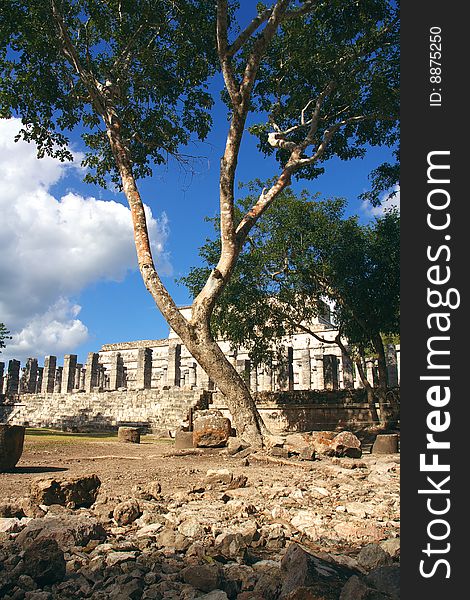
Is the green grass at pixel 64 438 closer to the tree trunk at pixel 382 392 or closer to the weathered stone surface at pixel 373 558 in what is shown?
the tree trunk at pixel 382 392

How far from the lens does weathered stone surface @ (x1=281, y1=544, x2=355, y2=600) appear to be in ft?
8.13

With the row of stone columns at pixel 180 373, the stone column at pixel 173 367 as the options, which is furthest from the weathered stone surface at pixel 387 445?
the stone column at pixel 173 367

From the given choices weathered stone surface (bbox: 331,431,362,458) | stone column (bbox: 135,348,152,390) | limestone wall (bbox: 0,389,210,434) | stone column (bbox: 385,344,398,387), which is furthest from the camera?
stone column (bbox: 135,348,152,390)

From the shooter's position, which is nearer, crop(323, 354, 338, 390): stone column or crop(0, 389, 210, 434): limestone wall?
crop(0, 389, 210, 434): limestone wall

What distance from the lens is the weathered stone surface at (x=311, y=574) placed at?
248cm

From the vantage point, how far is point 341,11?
13492mm

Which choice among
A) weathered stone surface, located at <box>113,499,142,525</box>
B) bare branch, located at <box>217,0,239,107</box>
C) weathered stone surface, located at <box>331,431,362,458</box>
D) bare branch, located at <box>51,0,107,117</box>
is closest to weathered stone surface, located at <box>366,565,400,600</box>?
weathered stone surface, located at <box>113,499,142,525</box>

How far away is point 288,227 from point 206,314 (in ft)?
32.0

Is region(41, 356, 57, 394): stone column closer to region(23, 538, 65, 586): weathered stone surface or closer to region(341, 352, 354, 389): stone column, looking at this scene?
region(341, 352, 354, 389): stone column

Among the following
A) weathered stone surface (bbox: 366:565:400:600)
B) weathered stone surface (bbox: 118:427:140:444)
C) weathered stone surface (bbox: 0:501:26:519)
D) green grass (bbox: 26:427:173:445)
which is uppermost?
weathered stone surface (bbox: 366:565:400:600)

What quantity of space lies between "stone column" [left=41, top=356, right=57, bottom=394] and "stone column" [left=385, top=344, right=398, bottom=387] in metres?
23.2

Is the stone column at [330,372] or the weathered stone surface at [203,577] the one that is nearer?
the weathered stone surface at [203,577]

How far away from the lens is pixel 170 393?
26.4 m

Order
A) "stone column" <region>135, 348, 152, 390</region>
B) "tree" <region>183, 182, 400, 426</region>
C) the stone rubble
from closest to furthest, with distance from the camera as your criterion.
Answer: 1. the stone rubble
2. "tree" <region>183, 182, 400, 426</region>
3. "stone column" <region>135, 348, 152, 390</region>
